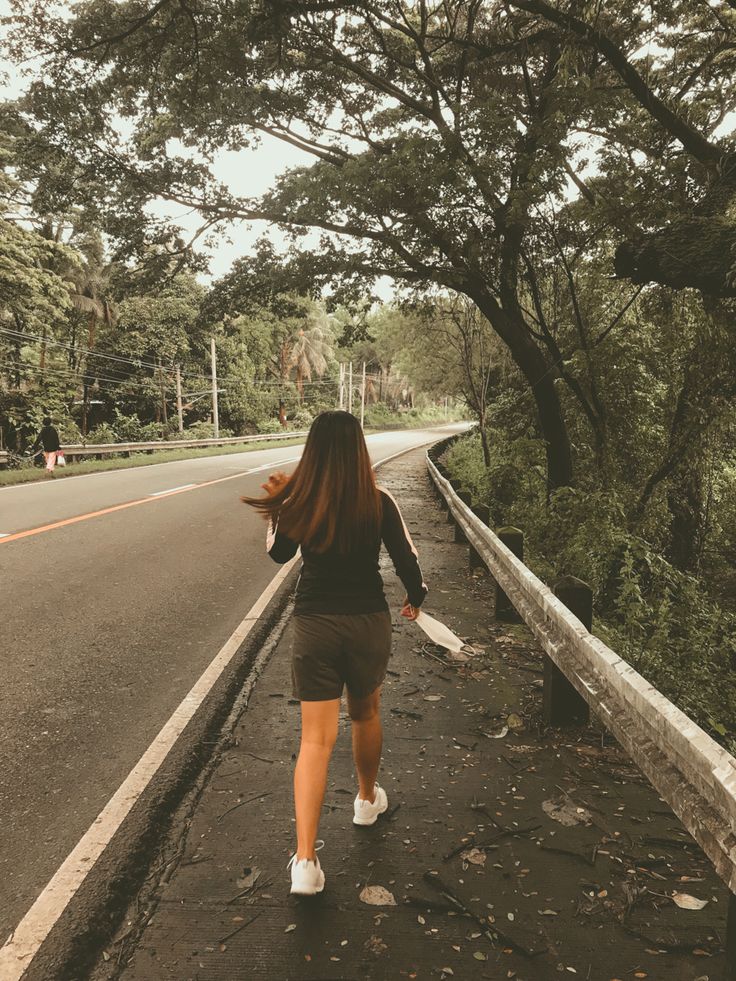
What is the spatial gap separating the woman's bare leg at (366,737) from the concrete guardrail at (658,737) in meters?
1.03

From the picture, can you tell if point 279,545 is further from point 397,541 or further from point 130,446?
point 130,446

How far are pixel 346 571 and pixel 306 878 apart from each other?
3.92 ft

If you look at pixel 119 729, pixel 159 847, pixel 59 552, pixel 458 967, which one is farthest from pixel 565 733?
pixel 59 552

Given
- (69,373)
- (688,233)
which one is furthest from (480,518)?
(69,373)

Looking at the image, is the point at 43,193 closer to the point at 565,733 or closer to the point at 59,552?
the point at 59,552

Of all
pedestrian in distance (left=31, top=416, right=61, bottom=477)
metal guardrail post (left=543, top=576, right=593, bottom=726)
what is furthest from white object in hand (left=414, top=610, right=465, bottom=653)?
pedestrian in distance (left=31, top=416, right=61, bottom=477)

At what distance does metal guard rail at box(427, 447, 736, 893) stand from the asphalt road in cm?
241

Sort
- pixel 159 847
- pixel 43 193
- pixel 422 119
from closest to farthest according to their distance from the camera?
pixel 159 847 < pixel 422 119 < pixel 43 193

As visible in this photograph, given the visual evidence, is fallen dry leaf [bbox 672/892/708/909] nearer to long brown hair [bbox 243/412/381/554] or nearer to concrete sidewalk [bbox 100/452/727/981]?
concrete sidewalk [bbox 100/452/727/981]

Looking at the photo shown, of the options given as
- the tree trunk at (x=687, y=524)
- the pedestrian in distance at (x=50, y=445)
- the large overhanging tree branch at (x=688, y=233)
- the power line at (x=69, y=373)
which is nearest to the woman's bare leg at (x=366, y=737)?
the large overhanging tree branch at (x=688, y=233)

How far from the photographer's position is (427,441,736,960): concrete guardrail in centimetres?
200

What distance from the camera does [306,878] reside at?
8.75 ft

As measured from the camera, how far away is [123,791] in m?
3.44

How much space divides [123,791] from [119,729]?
2.43ft
